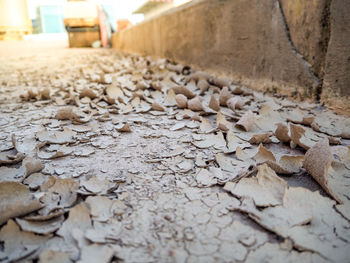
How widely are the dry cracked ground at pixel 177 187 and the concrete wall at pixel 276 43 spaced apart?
147mm

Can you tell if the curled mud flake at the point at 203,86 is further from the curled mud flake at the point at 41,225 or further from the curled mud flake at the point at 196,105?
the curled mud flake at the point at 41,225

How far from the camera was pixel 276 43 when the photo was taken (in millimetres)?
1423

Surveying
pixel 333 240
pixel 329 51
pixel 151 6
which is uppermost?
pixel 151 6

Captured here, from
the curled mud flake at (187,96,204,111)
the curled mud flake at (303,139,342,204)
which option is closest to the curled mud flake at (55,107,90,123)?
the curled mud flake at (187,96,204,111)

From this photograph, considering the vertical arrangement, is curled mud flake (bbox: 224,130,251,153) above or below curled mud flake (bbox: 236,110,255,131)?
below

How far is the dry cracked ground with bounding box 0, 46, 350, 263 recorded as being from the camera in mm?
520

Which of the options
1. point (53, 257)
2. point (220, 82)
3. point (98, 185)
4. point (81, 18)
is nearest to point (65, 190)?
point (98, 185)

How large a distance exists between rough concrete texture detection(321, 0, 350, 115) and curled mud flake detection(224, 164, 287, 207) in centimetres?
67

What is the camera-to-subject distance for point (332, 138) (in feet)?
3.09

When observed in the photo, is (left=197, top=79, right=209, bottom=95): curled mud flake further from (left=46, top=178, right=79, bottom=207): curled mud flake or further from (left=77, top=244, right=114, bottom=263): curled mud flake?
(left=77, top=244, right=114, bottom=263): curled mud flake

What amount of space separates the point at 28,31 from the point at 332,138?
12502 millimetres

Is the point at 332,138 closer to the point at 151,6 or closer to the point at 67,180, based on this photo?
the point at 67,180

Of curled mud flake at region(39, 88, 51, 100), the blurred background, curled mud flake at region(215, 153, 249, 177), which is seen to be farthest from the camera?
the blurred background

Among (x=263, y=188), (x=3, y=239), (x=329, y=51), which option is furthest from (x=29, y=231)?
(x=329, y=51)
